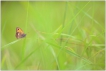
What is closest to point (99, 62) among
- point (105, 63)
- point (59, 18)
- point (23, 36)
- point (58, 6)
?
point (105, 63)

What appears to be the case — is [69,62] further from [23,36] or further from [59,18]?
[59,18]

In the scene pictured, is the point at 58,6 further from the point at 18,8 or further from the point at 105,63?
the point at 105,63

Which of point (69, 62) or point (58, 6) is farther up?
point (58, 6)

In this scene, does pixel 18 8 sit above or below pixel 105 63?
above

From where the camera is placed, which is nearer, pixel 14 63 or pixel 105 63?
pixel 105 63

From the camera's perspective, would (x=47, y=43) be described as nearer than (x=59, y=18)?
Yes

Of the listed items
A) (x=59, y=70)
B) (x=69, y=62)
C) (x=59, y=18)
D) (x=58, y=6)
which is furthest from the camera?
(x=58, y=6)

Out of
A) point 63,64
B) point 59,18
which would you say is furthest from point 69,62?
point 59,18

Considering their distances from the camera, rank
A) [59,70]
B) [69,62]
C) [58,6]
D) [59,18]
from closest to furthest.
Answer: [59,70]
[69,62]
[59,18]
[58,6]
